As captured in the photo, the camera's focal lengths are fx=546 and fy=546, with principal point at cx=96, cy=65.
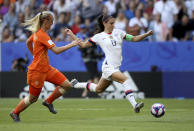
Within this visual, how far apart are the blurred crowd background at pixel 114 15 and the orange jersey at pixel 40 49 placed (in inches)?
306

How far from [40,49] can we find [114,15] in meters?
11.3

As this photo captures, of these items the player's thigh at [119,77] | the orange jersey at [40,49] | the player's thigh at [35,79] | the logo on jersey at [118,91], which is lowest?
the logo on jersey at [118,91]

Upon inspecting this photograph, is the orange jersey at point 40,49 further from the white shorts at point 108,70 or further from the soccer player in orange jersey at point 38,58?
the white shorts at point 108,70

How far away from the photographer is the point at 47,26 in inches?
472

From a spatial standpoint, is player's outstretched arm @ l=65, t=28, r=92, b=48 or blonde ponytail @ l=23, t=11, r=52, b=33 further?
player's outstretched arm @ l=65, t=28, r=92, b=48

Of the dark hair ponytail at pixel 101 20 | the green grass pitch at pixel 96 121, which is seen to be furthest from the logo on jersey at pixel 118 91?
the dark hair ponytail at pixel 101 20

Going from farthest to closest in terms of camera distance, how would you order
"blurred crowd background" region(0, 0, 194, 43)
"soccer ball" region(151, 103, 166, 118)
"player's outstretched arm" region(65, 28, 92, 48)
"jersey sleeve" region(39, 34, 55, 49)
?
"blurred crowd background" region(0, 0, 194, 43) < "player's outstretched arm" region(65, 28, 92, 48) < "soccer ball" region(151, 103, 166, 118) < "jersey sleeve" region(39, 34, 55, 49)

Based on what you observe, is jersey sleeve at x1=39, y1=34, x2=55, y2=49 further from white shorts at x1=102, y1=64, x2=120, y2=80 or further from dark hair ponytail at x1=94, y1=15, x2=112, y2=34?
dark hair ponytail at x1=94, y1=15, x2=112, y2=34

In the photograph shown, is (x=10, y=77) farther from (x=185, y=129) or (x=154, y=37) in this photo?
(x=185, y=129)

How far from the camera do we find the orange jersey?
11680 mm

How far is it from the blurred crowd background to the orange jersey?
776 centimetres

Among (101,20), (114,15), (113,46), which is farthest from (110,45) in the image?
(114,15)

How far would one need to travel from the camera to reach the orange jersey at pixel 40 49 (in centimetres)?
1168

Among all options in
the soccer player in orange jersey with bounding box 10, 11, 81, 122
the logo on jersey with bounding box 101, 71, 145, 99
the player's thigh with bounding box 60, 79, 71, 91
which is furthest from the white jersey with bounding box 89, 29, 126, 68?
the logo on jersey with bounding box 101, 71, 145, 99
